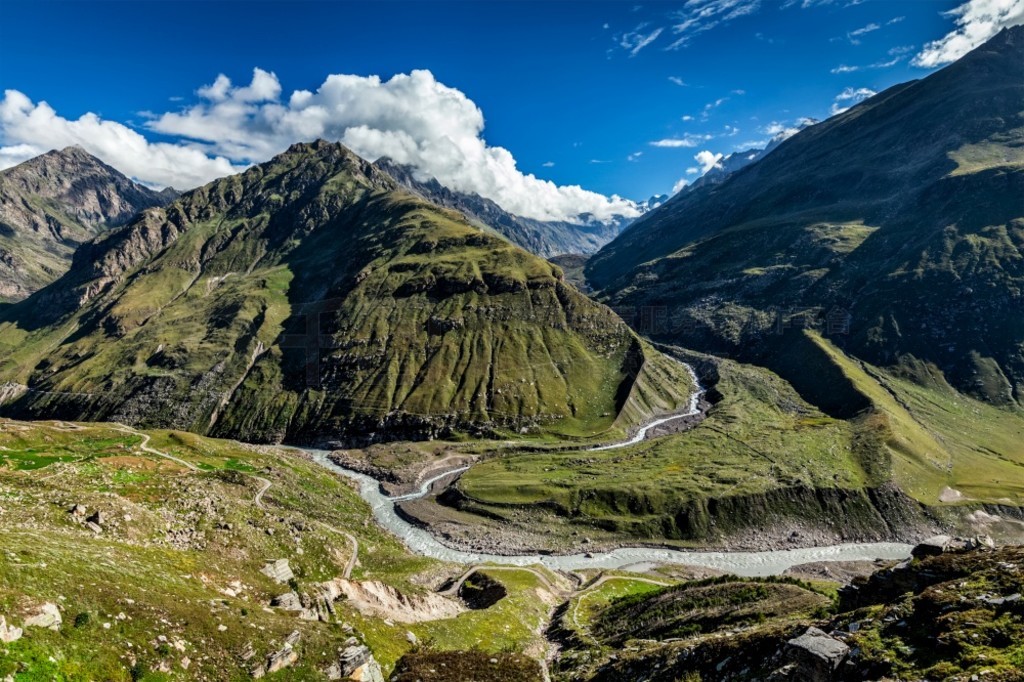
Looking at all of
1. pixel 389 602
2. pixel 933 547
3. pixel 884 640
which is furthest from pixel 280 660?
pixel 933 547

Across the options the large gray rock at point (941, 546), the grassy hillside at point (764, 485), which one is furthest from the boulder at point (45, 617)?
the grassy hillside at point (764, 485)

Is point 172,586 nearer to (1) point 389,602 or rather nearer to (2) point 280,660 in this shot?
(2) point 280,660

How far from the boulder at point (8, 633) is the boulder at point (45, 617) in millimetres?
706

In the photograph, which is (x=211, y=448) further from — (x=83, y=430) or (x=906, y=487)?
(x=906, y=487)

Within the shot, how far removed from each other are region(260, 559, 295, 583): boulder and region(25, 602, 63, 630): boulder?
21885 mm

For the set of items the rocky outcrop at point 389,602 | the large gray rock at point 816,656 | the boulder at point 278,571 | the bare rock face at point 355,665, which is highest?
the large gray rock at point 816,656

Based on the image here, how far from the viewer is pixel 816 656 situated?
24.8m

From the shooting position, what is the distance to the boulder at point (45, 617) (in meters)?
26.1

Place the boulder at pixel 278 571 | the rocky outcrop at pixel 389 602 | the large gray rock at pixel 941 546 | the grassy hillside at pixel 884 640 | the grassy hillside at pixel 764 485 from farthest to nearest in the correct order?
the grassy hillside at pixel 764 485
the rocky outcrop at pixel 389 602
the boulder at pixel 278 571
the large gray rock at pixel 941 546
the grassy hillside at pixel 884 640

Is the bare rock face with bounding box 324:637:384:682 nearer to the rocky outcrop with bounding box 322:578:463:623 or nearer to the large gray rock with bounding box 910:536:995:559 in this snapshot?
the rocky outcrop with bounding box 322:578:463:623

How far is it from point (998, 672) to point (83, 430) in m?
158

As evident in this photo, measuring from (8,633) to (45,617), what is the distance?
235cm

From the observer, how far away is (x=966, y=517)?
467ft

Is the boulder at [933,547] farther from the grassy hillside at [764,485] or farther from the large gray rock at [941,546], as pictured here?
the grassy hillside at [764,485]
